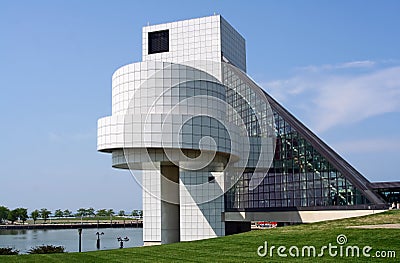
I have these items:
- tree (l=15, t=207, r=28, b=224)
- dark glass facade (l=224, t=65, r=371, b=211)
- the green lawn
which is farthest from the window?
tree (l=15, t=207, r=28, b=224)

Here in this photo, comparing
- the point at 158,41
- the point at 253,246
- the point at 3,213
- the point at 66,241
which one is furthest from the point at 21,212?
the point at 253,246

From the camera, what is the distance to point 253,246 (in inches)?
1026

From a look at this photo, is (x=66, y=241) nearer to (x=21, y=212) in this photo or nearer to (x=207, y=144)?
(x=207, y=144)

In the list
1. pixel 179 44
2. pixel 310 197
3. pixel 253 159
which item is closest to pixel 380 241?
pixel 310 197

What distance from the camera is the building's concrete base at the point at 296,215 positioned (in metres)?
36.4

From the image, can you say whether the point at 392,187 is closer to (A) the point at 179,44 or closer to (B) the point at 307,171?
(B) the point at 307,171

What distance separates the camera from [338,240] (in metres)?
24.5

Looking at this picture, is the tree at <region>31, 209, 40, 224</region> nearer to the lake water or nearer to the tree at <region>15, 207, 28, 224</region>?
the tree at <region>15, 207, 28, 224</region>

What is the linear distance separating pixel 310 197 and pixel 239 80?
1361 cm

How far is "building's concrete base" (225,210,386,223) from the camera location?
119 feet

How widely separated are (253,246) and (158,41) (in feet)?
105

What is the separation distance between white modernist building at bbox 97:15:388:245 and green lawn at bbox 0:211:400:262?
8.41m

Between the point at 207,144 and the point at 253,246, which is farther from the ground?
the point at 207,144

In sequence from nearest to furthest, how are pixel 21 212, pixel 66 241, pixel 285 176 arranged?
pixel 285 176, pixel 66 241, pixel 21 212
